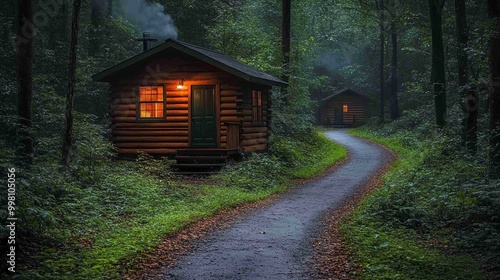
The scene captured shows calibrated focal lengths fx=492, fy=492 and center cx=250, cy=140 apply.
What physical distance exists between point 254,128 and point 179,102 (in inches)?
142

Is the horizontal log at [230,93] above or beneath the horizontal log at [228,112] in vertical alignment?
above

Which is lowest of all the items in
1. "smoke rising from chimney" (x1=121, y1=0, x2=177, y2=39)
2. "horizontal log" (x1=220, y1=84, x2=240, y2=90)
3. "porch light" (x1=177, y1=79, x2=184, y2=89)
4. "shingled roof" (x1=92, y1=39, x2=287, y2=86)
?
"horizontal log" (x1=220, y1=84, x2=240, y2=90)

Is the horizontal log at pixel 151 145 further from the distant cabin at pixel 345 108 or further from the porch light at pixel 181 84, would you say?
the distant cabin at pixel 345 108

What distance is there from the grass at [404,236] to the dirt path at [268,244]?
0.95 m

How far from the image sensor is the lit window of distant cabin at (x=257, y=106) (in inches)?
885

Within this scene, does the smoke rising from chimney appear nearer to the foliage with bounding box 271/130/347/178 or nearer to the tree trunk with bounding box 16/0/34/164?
the foliage with bounding box 271/130/347/178

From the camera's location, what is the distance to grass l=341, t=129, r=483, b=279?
7301mm

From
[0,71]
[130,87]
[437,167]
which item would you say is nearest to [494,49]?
[437,167]

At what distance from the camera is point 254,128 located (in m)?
22.1

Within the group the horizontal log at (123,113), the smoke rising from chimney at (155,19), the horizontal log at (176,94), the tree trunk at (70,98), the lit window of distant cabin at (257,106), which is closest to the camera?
the tree trunk at (70,98)

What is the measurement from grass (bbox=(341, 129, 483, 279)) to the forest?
34mm

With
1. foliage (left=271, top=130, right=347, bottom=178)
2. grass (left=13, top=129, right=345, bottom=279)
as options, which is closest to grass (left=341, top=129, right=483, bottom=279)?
grass (left=13, top=129, right=345, bottom=279)

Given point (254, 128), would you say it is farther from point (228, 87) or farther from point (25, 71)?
point (25, 71)

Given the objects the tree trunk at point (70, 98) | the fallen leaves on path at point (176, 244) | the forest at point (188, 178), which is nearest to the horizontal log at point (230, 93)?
the forest at point (188, 178)
